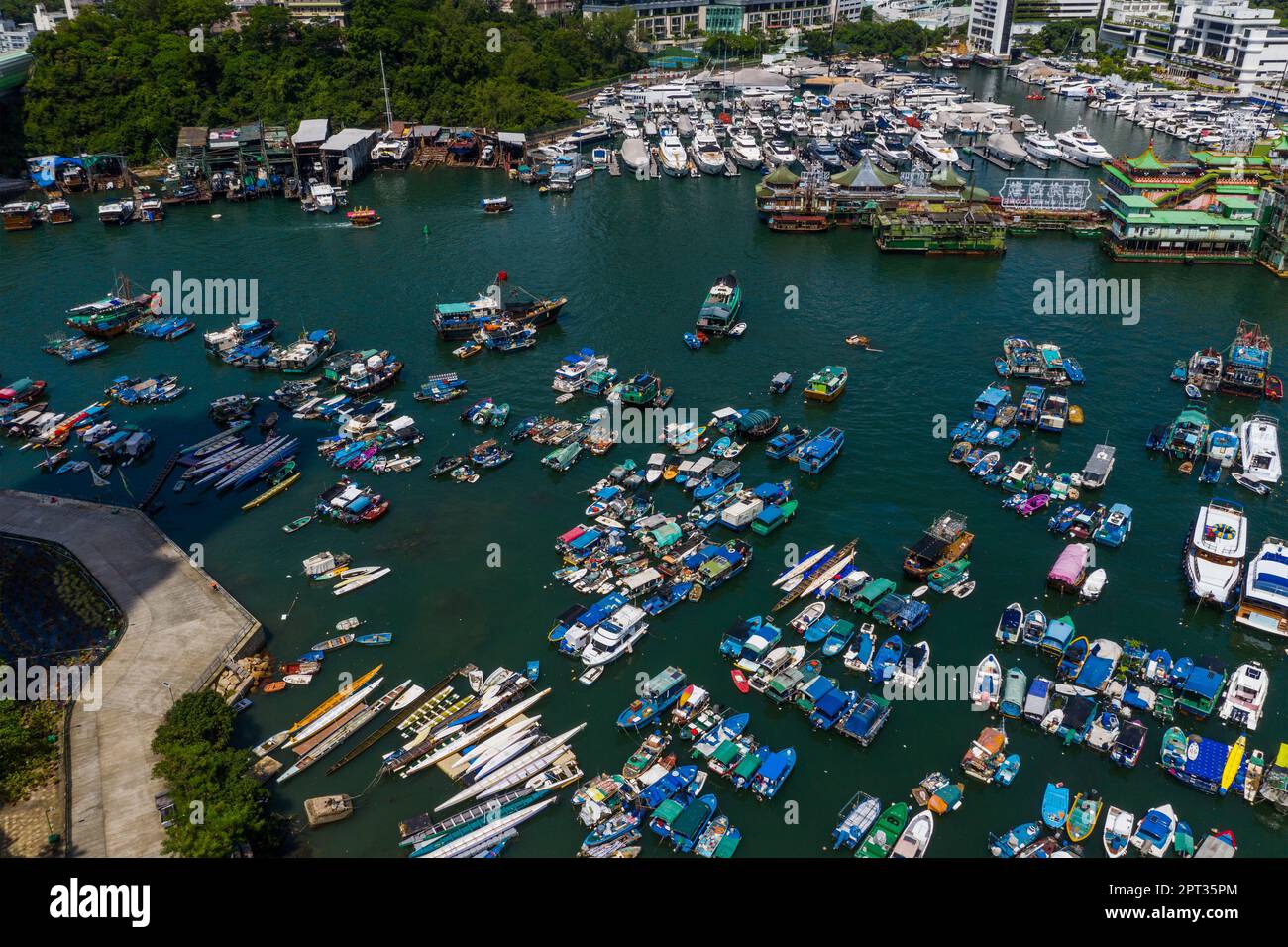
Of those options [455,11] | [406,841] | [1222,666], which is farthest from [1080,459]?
[455,11]

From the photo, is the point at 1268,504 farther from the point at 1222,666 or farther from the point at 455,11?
the point at 455,11

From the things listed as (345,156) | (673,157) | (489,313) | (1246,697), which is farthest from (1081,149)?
(1246,697)

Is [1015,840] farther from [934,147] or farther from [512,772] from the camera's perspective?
[934,147]

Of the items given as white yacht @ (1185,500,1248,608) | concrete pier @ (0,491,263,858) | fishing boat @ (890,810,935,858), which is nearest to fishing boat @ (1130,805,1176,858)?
fishing boat @ (890,810,935,858)

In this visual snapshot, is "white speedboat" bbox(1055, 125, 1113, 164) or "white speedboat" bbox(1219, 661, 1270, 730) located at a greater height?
"white speedboat" bbox(1055, 125, 1113, 164)

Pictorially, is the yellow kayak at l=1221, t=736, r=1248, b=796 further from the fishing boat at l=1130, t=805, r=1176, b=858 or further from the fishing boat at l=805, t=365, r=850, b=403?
the fishing boat at l=805, t=365, r=850, b=403

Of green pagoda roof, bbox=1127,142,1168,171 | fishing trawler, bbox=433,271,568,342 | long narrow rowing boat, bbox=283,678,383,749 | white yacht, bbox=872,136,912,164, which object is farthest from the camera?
white yacht, bbox=872,136,912,164
